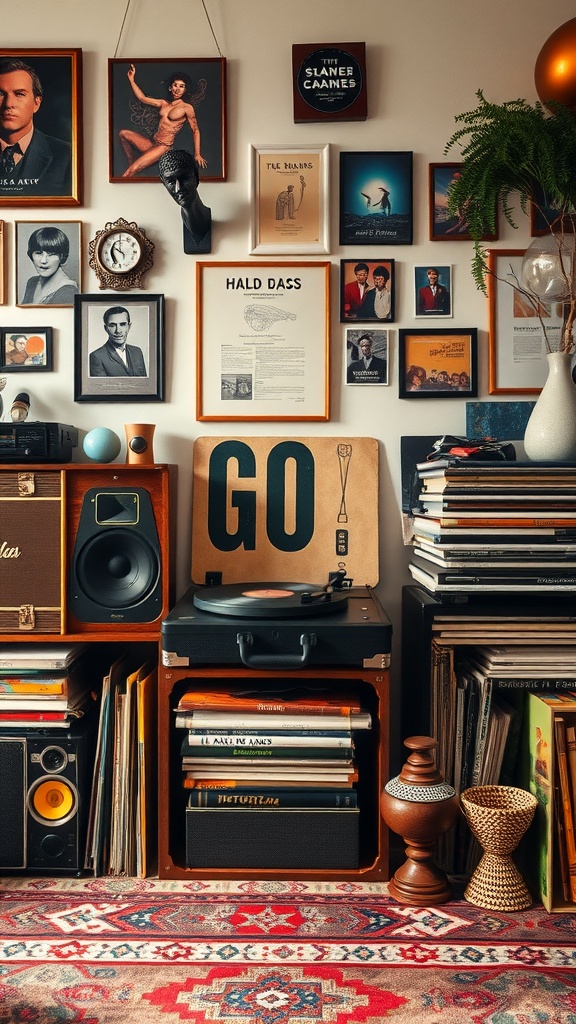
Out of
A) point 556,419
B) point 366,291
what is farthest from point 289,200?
point 556,419

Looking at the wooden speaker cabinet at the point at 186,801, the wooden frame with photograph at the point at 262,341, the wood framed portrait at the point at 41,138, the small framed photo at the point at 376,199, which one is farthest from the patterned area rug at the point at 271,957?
the wood framed portrait at the point at 41,138

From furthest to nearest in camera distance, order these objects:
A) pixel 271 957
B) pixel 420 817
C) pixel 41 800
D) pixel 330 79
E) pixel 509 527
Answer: pixel 330 79
pixel 41 800
pixel 509 527
pixel 420 817
pixel 271 957

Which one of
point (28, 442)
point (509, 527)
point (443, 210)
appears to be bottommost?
point (509, 527)

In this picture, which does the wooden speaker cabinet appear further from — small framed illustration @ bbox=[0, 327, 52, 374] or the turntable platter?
small framed illustration @ bbox=[0, 327, 52, 374]

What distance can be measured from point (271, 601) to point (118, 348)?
972 millimetres

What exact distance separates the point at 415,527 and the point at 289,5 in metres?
1.59

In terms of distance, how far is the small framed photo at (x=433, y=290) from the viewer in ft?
8.25

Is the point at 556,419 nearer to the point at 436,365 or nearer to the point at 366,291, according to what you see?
the point at 436,365

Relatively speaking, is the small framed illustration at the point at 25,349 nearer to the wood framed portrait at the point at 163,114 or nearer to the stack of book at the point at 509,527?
the wood framed portrait at the point at 163,114

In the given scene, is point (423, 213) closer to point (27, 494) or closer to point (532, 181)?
point (532, 181)

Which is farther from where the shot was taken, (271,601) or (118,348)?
(118,348)

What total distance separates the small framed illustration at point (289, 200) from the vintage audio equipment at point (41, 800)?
150 cm

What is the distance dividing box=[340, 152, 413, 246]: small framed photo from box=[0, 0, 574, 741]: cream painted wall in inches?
1.2

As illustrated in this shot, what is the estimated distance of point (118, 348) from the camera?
254 centimetres
